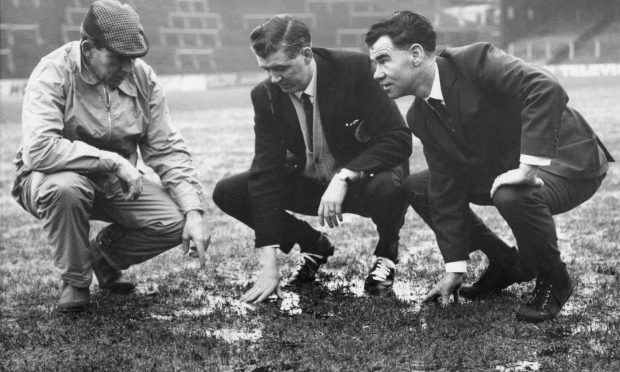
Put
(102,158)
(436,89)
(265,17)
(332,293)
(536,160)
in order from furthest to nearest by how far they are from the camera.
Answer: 1. (265,17)
2. (332,293)
3. (102,158)
4. (436,89)
5. (536,160)

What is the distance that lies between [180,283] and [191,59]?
33420mm

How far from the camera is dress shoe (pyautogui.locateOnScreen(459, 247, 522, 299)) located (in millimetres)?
3904

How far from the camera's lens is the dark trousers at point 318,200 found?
13.8ft

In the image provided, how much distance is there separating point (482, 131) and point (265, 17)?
120 ft

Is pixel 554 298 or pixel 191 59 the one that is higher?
pixel 554 298

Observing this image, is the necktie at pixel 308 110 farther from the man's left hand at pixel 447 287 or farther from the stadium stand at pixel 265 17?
the stadium stand at pixel 265 17

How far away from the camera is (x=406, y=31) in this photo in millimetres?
3516

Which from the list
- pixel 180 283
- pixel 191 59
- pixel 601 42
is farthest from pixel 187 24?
pixel 180 283

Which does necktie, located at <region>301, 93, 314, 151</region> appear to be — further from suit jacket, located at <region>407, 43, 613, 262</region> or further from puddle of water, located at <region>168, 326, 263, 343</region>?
puddle of water, located at <region>168, 326, 263, 343</region>

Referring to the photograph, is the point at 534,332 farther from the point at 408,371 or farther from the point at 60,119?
the point at 60,119

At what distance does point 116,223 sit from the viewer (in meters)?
4.32

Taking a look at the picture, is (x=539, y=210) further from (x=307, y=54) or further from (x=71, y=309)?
(x=71, y=309)

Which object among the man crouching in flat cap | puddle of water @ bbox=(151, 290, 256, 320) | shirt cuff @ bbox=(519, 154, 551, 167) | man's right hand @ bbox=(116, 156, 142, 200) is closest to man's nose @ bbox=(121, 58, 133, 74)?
the man crouching in flat cap

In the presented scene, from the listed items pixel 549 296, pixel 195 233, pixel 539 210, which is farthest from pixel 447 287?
pixel 195 233
